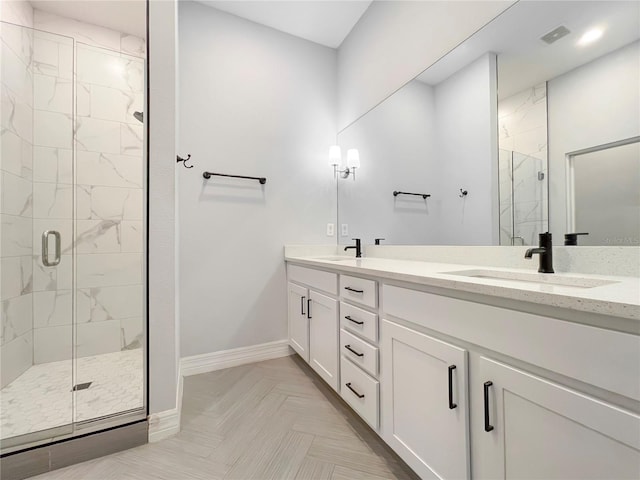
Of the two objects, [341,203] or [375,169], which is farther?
[341,203]

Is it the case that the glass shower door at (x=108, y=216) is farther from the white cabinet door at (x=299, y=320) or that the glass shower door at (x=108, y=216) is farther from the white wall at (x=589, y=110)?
the white wall at (x=589, y=110)

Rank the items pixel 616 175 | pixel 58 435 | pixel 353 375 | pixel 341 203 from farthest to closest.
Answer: pixel 341 203 < pixel 353 375 < pixel 58 435 < pixel 616 175

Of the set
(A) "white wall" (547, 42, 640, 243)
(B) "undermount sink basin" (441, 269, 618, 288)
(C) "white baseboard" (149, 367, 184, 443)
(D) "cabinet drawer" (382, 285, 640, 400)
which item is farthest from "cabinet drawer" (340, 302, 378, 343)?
(C) "white baseboard" (149, 367, 184, 443)

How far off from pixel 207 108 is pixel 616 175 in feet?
7.71

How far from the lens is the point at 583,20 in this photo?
1.00 metres

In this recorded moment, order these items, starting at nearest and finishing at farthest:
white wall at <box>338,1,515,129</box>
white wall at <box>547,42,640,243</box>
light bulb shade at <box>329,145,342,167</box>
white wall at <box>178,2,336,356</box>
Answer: white wall at <box>547,42,640,243</box>, white wall at <box>338,1,515,129</box>, white wall at <box>178,2,336,356</box>, light bulb shade at <box>329,145,342,167</box>

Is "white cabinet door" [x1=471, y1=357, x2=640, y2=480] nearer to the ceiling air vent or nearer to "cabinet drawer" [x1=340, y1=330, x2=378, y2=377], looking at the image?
"cabinet drawer" [x1=340, y1=330, x2=378, y2=377]

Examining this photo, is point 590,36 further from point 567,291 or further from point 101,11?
point 101,11

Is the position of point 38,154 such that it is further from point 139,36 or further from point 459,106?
point 459,106

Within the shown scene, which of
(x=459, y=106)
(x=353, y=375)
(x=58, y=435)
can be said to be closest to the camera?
(x=58, y=435)

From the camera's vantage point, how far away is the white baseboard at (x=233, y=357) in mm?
2018

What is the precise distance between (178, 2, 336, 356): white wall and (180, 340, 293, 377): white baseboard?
0.05 metres

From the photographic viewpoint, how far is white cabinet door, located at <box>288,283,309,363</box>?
1.93 m

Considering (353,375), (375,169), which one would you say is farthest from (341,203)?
(353,375)
